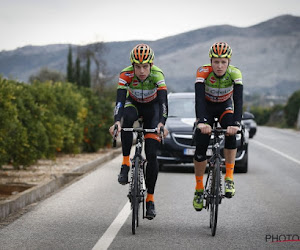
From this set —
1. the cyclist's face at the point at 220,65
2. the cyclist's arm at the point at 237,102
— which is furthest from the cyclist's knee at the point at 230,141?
the cyclist's face at the point at 220,65

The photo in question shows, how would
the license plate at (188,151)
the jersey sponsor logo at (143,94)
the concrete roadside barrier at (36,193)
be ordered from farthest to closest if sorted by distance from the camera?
the license plate at (188,151) → the concrete roadside barrier at (36,193) → the jersey sponsor logo at (143,94)

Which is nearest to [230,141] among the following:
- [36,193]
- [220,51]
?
[220,51]

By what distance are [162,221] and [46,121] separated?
27.7ft

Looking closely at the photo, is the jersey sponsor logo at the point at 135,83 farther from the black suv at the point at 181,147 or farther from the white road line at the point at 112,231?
the black suv at the point at 181,147

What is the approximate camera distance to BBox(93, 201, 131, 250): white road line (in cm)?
665

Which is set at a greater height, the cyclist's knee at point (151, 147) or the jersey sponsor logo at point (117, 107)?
the jersey sponsor logo at point (117, 107)

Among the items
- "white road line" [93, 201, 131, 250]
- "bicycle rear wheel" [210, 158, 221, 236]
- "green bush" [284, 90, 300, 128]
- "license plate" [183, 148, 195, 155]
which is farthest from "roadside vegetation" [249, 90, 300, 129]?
"bicycle rear wheel" [210, 158, 221, 236]

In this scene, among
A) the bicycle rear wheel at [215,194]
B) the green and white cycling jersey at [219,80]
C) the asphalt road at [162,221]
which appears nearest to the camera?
the asphalt road at [162,221]

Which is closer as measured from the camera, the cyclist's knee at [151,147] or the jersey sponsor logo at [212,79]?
the jersey sponsor logo at [212,79]

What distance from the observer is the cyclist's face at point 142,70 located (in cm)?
740

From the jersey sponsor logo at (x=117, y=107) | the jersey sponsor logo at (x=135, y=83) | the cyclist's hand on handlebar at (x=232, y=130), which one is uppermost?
the jersey sponsor logo at (x=135, y=83)

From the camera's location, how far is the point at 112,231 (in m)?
7.41

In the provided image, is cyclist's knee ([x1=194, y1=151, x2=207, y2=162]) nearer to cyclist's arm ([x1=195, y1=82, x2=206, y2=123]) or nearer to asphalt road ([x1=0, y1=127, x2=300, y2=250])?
cyclist's arm ([x1=195, y1=82, x2=206, y2=123])

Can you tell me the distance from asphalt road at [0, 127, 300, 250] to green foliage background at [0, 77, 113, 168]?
168 cm
